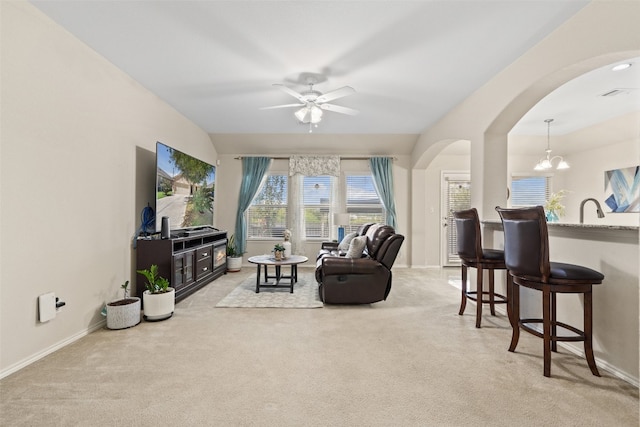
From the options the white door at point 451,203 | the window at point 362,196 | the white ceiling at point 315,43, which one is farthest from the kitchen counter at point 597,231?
the window at point 362,196

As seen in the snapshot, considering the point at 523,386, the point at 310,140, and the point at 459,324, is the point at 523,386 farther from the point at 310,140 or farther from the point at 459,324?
the point at 310,140

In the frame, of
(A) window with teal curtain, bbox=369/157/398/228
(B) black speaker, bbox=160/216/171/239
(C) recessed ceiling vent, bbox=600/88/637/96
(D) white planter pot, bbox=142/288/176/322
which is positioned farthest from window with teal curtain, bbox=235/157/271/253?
(C) recessed ceiling vent, bbox=600/88/637/96

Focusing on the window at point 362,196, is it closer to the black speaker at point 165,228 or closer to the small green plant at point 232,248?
the small green plant at point 232,248

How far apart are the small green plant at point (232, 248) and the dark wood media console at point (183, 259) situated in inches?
24.0

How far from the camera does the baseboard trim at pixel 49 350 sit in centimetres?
197

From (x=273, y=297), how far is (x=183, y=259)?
1.27 metres

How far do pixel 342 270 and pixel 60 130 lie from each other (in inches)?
117

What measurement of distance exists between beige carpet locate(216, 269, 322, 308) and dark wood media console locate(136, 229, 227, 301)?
55 cm

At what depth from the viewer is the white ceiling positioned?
214cm

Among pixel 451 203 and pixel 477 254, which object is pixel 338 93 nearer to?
pixel 477 254

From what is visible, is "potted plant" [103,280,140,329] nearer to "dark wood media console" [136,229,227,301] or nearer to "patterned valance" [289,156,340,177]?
"dark wood media console" [136,229,227,301]

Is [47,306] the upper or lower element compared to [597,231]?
lower

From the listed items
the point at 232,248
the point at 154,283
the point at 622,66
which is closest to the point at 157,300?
the point at 154,283

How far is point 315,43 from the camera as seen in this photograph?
2.56m
